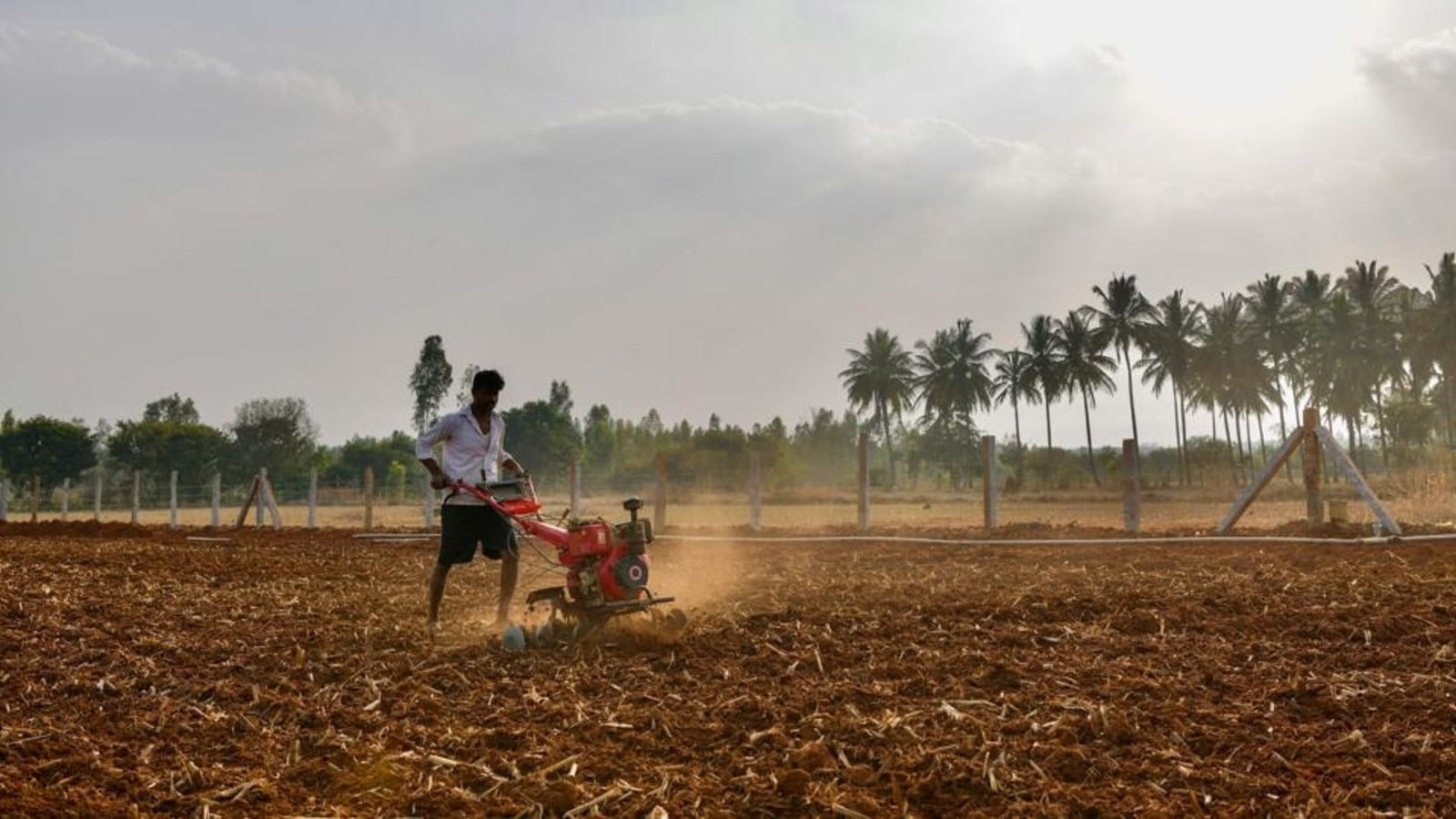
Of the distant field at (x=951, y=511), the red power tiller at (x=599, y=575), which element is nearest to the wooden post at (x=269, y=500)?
the distant field at (x=951, y=511)

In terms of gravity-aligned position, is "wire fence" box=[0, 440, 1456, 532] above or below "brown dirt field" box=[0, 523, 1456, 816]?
above

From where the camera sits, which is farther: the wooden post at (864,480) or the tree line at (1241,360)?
the tree line at (1241,360)

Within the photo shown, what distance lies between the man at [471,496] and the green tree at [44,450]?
6927 centimetres

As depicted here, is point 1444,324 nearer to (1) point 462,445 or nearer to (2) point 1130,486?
(2) point 1130,486

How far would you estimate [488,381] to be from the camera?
673 centimetres

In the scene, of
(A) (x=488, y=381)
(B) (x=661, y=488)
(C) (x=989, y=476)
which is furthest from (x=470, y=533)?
(B) (x=661, y=488)

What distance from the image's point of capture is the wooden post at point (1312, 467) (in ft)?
43.4

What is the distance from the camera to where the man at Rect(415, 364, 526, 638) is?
6684 mm

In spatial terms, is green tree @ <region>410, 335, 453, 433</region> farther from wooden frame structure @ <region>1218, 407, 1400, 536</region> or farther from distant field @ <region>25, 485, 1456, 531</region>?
wooden frame structure @ <region>1218, 407, 1400, 536</region>

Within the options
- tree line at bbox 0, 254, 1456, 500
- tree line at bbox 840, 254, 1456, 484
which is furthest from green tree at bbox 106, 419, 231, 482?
tree line at bbox 840, 254, 1456, 484

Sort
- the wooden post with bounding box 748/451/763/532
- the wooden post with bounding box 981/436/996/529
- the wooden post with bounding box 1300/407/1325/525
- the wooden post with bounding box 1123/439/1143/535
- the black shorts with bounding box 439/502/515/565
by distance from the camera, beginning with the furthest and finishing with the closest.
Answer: the wooden post with bounding box 748/451/763/532 < the wooden post with bounding box 981/436/996/529 < the wooden post with bounding box 1123/439/1143/535 < the wooden post with bounding box 1300/407/1325/525 < the black shorts with bounding box 439/502/515/565

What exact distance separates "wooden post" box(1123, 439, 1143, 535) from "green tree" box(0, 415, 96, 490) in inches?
2674

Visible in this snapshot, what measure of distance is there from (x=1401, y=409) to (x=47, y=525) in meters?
68.7

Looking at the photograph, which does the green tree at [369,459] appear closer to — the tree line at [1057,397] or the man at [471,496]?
the tree line at [1057,397]
